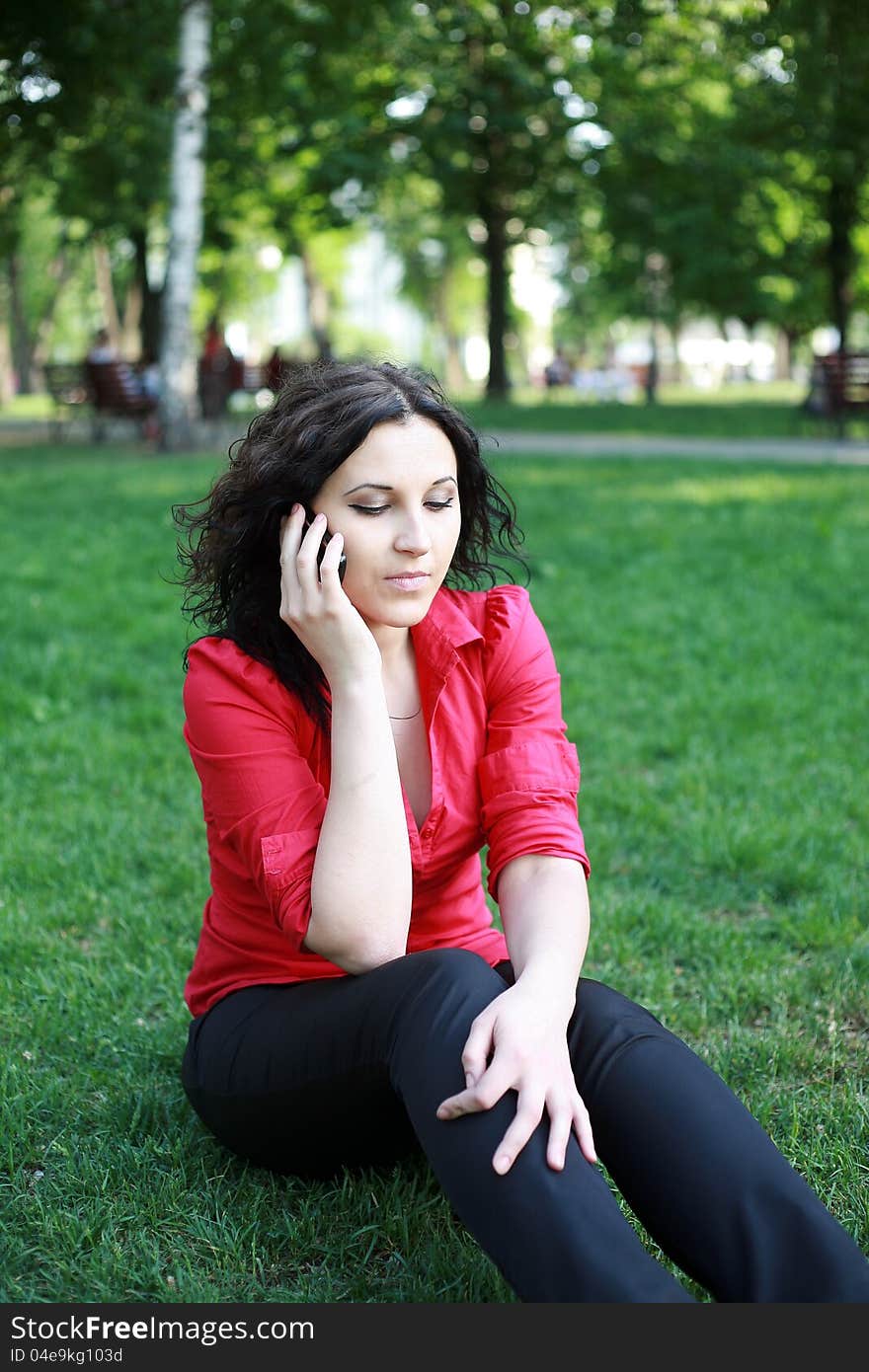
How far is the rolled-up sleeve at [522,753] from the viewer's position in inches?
98.1

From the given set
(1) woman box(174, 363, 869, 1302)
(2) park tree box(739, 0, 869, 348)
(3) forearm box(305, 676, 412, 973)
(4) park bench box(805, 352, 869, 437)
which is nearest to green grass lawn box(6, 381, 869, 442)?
(4) park bench box(805, 352, 869, 437)

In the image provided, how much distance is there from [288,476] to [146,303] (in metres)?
22.3

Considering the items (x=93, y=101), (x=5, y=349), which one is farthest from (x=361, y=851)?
(x=5, y=349)

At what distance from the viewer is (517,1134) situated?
6.37ft

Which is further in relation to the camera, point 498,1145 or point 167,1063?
point 167,1063

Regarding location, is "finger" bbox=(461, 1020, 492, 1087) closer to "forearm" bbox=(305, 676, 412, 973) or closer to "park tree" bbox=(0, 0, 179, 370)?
"forearm" bbox=(305, 676, 412, 973)

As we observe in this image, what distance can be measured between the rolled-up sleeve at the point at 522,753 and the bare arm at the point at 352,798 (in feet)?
0.85

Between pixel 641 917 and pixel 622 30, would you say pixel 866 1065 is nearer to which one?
pixel 641 917

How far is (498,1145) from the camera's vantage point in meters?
1.95

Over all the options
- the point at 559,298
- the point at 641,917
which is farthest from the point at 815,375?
the point at 559,298

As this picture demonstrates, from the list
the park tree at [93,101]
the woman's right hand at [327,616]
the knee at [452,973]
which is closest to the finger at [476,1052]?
the knee at [452,973]

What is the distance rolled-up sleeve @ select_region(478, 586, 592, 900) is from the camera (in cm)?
249

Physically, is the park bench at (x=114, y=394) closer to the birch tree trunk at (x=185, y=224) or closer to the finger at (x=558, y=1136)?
the birch tree trunk at (x=185, y=224)

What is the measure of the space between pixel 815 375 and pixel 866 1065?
1818 centimetres
